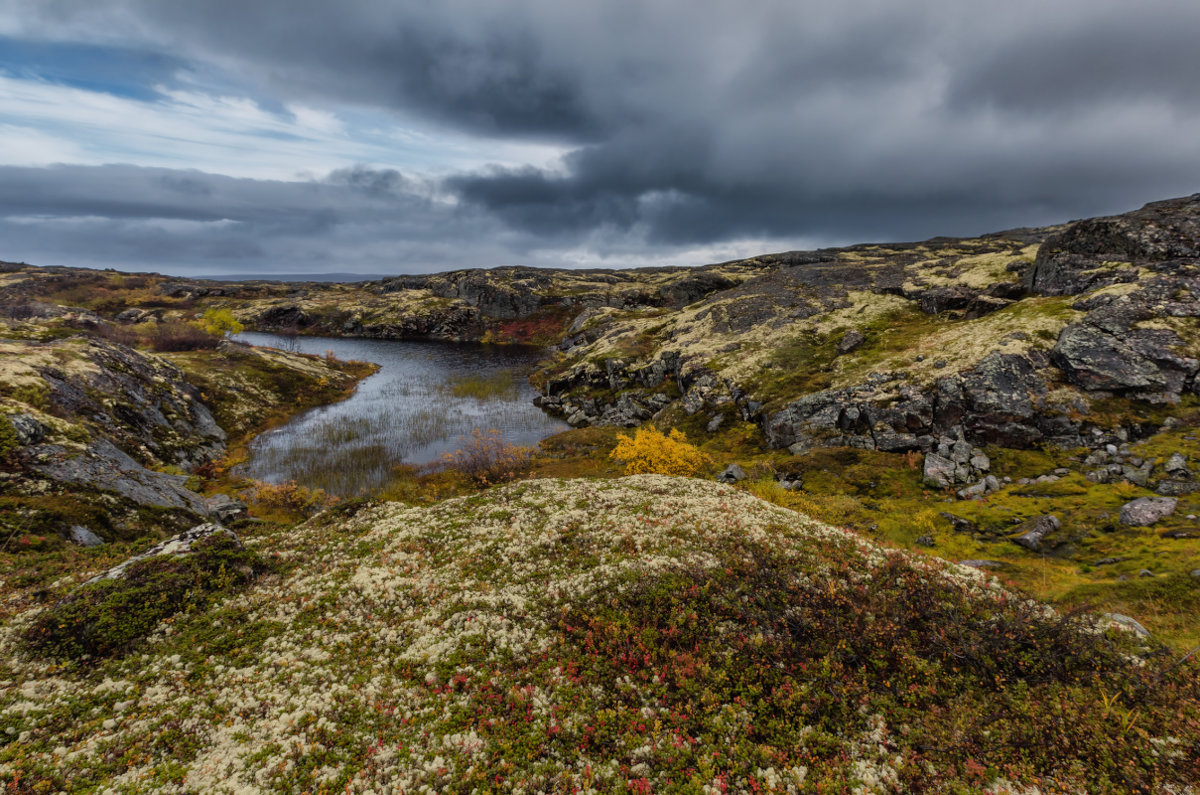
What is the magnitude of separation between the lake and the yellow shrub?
2721 cm

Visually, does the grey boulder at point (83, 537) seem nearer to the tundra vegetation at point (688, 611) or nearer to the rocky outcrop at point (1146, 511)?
the tundra vegetation at point (688, 611)

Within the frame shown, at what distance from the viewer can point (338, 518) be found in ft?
94.9

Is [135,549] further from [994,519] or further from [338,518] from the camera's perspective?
[994,519]

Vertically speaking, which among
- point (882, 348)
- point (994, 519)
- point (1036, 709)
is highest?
point (882, 348)

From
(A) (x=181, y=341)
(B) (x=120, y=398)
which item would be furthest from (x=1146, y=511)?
(A) (x=181, y=341)

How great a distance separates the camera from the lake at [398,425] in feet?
191

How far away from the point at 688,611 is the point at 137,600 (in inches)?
825

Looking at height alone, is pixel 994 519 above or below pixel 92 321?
below

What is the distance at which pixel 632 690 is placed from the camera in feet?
44.5

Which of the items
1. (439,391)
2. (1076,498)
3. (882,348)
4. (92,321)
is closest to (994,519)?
(1076,498)

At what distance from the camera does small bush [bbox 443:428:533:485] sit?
5455 centimetres

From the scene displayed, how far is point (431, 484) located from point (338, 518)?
25.1m

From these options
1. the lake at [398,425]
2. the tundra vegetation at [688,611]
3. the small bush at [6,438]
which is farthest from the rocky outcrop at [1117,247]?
the small bush at [6,438]

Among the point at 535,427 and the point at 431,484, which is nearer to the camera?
the point at 431,484
